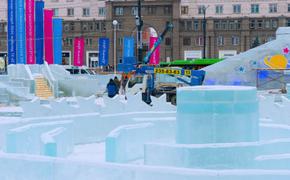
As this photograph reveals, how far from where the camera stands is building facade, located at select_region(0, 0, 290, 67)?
58.9 m

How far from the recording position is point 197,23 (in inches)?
2371

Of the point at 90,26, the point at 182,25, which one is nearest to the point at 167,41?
the point at 182,25

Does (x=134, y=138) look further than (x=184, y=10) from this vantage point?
No

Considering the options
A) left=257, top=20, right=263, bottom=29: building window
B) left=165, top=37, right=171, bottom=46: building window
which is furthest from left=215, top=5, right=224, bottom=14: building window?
left=165, top=37, right=171, bottom=46: building window

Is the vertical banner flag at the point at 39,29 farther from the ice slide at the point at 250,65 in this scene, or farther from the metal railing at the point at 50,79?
the ice slide at the point at 250,65

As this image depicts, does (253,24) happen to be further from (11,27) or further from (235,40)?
(11,27)

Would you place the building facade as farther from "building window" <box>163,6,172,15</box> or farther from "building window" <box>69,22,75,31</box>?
"building window" <box>69,22,75,31</box>

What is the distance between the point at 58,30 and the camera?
35.9 m

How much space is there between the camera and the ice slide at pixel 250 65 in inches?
1239

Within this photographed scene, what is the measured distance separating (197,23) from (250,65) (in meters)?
29.0

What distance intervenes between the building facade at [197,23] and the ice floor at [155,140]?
43.9 meters

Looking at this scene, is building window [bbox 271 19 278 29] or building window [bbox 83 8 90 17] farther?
building window [bbox 83 8 90 17]

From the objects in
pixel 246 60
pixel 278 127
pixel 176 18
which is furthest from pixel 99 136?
pixel 176 18

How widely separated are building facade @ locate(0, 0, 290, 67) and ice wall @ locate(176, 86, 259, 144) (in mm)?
48460
